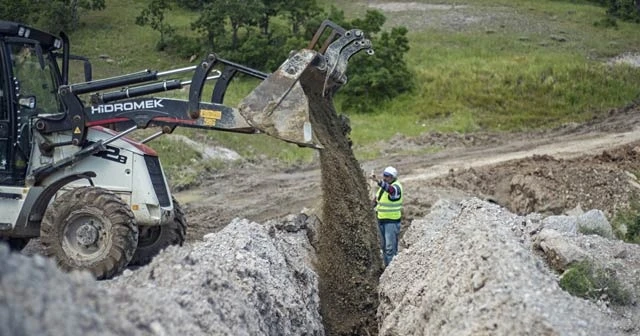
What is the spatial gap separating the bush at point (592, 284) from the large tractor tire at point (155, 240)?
4854 millimetres

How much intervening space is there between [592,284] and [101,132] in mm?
5959

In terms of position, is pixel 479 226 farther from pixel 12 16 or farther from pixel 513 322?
pixel 12 16

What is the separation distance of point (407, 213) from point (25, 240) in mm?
7369

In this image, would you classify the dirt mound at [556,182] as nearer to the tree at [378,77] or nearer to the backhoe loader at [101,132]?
the backhoe loader at [101,132]

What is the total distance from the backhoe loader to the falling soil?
408mm

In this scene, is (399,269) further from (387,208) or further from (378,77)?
(378,77)

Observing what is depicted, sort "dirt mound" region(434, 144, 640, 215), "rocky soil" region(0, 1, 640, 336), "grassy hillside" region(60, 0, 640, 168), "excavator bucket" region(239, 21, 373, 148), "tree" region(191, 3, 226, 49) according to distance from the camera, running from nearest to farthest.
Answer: "rocky soil" region(0, 1, 640, 336), "excavator bucket" region(239, 21, 373, 148), "dirt mound" region(434, 144, 640, 215), "grassy hillside" region(60, 0, 640, 168), "tree" region(191, 3, 226, 49)

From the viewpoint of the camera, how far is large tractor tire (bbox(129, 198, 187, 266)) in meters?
11.3

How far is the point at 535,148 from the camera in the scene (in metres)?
21.9

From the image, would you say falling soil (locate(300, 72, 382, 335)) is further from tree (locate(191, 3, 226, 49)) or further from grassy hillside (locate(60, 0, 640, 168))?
tree (locate(191, 3, 226, 49))

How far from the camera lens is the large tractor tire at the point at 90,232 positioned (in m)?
10.2

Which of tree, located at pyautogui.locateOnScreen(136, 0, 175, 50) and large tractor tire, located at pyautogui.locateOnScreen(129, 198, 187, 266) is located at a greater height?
large tractor tire, located at pyautogui.locateOnScreen(129, 198, 187, 266)

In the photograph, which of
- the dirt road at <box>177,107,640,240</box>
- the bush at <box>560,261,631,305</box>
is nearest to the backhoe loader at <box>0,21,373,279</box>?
the bush at <box>560,261,631,305</box>

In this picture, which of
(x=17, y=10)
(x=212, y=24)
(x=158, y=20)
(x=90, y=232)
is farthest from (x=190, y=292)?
(x=158, y=20)
